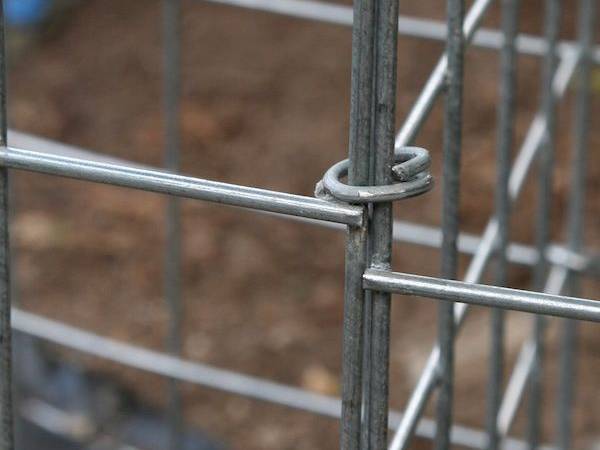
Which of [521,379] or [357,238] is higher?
[357,238]

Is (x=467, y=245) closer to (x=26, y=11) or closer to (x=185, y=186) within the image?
(x=185, y=186)

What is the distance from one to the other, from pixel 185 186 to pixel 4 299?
0.11 m

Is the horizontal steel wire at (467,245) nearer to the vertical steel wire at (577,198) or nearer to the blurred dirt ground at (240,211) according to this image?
the vertical steel wire at (577,198)

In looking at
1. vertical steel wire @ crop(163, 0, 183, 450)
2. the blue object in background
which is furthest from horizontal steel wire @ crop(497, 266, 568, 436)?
the blue object in background

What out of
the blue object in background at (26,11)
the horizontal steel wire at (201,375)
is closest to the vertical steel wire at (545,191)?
the horizontal steel wire at (201,375)

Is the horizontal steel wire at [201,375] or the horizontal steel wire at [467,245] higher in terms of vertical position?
the horizontal steel wire at [467,245]

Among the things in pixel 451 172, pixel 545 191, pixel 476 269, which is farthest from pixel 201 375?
pixel 451 172

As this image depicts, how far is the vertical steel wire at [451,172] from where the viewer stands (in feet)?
2.38

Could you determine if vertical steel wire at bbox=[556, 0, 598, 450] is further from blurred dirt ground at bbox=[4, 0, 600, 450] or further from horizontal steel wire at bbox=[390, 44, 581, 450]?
blurred dirt ground at bbox=[4, 0, 600, 450]

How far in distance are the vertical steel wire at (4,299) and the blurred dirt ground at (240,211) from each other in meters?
1.12

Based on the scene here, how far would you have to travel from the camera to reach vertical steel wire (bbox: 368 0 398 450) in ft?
1.74

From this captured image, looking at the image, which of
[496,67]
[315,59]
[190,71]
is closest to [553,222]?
[496,67]

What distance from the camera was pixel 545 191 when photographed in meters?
1.14

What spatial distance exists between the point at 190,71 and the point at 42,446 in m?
0.95
